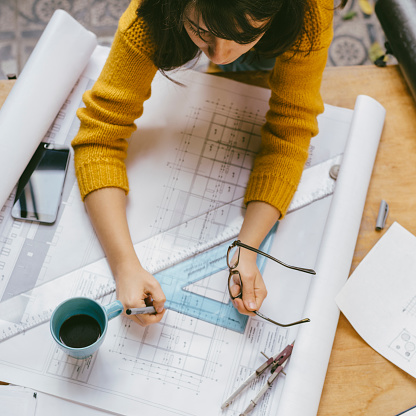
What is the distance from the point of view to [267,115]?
86cm

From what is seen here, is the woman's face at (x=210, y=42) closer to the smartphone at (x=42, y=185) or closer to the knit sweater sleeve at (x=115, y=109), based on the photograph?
the knit sweater sleeve at (x=115, y=109)

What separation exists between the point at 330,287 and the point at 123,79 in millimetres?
477

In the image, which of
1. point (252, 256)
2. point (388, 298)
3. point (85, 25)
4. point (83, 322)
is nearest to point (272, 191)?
point (252, 256)

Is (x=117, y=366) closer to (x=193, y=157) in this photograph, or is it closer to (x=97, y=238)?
(x=97, y=238)

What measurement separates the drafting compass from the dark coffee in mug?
0.22 meters

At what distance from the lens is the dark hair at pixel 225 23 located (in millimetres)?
573

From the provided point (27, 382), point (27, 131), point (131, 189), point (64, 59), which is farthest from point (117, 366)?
point (64, 59)

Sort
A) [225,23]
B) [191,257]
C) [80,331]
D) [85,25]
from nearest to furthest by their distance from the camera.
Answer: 1. [225,23]
2. [80,331]
3. [191,257]
4. [85,25]

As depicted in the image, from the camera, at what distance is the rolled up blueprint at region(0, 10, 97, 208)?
0.80m

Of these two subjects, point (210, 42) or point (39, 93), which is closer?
point (210, 42)

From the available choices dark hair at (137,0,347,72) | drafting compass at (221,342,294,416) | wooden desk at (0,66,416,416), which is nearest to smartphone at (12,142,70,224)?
wooden desk at (0,66,416,416)

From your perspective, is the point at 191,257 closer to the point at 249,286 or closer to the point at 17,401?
the point at 249,286

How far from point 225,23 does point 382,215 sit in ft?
1.47

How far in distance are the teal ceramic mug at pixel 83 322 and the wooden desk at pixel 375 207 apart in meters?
0.36
